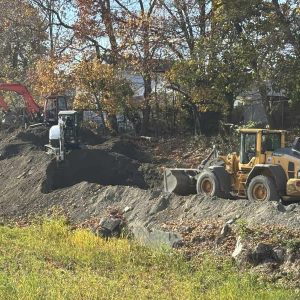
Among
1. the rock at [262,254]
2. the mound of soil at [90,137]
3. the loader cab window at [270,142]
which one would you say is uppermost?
the loader cab window at [270,142]

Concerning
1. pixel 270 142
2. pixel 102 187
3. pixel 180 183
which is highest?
pixel 270 142

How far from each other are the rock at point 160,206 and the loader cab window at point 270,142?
8.98 ft

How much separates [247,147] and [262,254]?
5268mm

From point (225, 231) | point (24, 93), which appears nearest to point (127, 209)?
point (225, 231)

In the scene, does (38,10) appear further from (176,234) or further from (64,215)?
(176,234)

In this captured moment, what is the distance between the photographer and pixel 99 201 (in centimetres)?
1603

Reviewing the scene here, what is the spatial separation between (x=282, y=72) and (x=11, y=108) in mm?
21943

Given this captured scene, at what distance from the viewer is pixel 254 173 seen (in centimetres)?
1473

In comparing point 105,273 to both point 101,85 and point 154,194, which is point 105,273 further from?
point 101,85

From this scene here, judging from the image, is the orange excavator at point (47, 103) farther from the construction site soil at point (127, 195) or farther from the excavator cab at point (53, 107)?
the construction site soil at point (127, 195)

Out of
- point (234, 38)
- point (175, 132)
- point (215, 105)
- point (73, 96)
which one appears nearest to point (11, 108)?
point (73, 96)

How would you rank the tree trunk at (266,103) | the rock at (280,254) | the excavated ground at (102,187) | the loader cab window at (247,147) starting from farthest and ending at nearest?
1. the tree trunk at (266,103)
2. the loader cab window at (247,147)
3. the excavated ground at (102,187)
4. the rock at (280,254)

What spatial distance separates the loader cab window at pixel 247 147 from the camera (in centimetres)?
1485

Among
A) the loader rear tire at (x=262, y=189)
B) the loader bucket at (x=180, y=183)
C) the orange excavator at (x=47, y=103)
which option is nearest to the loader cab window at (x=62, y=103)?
the orange excavator at (x=47, y=103)
